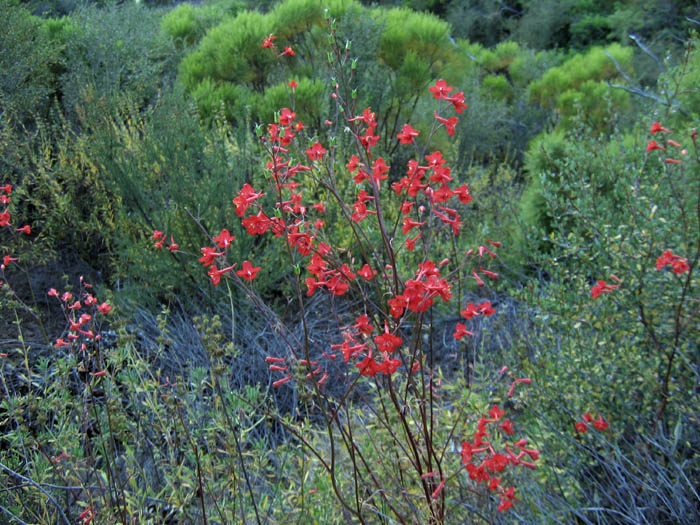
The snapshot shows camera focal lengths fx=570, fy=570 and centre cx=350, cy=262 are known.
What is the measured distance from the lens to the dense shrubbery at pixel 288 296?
1739 millimetres

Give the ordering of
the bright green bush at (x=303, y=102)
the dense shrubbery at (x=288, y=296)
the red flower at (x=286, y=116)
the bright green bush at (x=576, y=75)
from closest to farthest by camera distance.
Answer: the red flower at (x=286, y=116), the dense shrubbery at (x=288, y=296), the bright green bush at (x=303, y=102), the bright green bush at (x=576, y=75)

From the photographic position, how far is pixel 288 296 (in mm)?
3160

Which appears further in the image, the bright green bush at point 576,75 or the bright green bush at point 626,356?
the bright green bush at point 576,75

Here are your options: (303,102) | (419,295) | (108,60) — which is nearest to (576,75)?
(303,102)

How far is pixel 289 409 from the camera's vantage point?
285cm

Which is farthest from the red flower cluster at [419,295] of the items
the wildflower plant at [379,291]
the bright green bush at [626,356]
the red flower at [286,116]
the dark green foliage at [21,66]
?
the dark green foliage at [21,66]

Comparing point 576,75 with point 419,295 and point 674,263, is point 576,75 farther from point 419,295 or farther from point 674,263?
point 419,295

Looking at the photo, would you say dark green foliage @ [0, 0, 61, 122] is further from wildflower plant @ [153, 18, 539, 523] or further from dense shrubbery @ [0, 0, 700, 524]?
wildflower plant @ [153, 18, 539, 523]

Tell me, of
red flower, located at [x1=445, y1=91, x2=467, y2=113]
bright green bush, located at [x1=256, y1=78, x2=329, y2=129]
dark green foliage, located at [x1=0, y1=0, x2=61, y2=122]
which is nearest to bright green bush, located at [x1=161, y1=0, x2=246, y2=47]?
dark green foliage, located at [x1=0, y1=0, x2=61, y2=122]

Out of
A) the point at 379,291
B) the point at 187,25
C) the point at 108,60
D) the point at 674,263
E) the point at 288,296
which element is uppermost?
the point at 379,291

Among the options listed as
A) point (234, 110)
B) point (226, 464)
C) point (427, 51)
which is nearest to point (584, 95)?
point (427, 51)

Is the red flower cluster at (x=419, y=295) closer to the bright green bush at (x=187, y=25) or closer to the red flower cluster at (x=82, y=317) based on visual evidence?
the red flower cluster at (x=82, y=317)

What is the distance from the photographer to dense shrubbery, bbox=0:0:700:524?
1739mm

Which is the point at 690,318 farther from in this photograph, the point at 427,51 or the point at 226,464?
the point at 427,51
